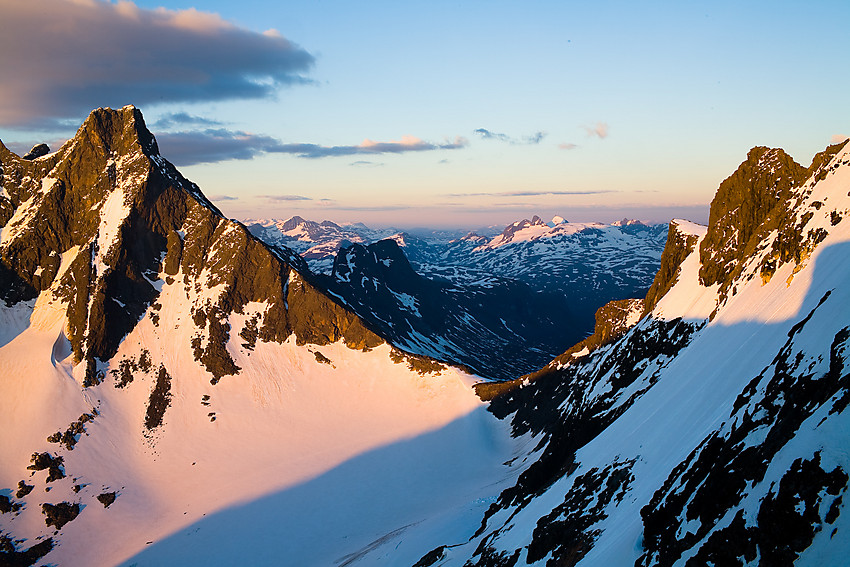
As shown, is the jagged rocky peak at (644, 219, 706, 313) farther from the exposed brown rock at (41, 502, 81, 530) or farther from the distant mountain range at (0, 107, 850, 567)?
the exposed brown rock at (41, 502, 81, 530)

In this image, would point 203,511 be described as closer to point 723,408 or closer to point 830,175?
point 723,408

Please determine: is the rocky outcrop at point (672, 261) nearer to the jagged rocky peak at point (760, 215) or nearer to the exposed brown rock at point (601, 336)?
the exposed brown rock at point (601, 336)

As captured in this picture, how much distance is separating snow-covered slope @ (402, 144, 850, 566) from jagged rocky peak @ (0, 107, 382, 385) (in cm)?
10755

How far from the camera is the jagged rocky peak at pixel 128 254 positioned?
144500 millimetres

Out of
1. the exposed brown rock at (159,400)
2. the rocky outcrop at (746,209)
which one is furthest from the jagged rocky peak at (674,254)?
the exposed brown rock at (159,400)

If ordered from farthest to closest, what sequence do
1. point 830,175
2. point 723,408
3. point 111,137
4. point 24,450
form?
point 111,137
point 24,450
point 830,175
point 723,408

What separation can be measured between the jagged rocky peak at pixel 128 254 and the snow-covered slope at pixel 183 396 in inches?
25.2

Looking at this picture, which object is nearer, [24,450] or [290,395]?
[24,450]

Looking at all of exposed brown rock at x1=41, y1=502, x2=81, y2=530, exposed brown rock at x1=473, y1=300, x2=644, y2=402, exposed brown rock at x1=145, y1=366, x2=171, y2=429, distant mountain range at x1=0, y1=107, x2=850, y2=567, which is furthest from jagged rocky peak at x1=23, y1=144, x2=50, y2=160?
exposed brown rock at x1=473, y1=300, x2=644, y2=402

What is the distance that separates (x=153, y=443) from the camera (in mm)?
123500

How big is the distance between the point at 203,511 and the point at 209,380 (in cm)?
4842

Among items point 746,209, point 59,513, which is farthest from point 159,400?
point 746,209

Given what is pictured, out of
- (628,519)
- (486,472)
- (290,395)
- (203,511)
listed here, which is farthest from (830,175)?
(290,395)

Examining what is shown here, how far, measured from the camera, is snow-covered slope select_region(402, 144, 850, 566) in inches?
719
